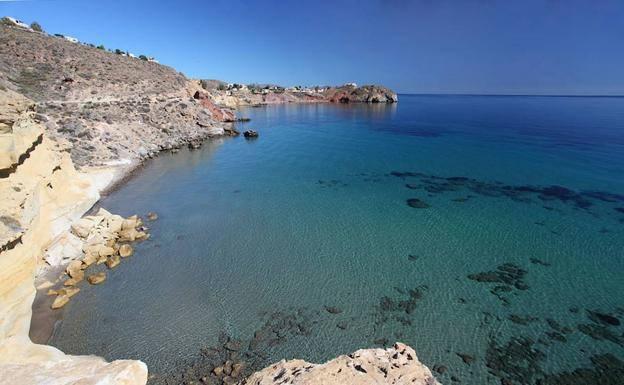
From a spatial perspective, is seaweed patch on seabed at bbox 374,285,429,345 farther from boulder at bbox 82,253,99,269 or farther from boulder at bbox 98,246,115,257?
boulder at bbox 82,253,99,269

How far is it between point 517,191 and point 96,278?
103 ft

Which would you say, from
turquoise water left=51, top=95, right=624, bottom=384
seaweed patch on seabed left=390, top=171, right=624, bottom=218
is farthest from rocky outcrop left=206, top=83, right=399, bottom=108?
seaweed patch on seabed left=390, top=171, right=624, bottom=218

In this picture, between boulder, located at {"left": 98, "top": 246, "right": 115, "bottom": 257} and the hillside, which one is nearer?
boulder, located at {"left": 98, "top": 246, "right": 115, "bottom": 257}

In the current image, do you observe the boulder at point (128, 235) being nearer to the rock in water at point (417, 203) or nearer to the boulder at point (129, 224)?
the boulder at point (129, 224)

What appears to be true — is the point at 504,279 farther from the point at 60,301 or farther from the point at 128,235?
the point at 128,235

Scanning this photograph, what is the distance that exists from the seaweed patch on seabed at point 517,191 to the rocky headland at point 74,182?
22613 mm

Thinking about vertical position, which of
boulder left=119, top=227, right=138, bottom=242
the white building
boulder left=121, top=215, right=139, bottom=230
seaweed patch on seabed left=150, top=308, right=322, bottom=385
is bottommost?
seaweed patch on seabed left=150, top=308, right=322, bottom=385

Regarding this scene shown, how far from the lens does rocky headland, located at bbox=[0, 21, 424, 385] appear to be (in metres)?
6.82

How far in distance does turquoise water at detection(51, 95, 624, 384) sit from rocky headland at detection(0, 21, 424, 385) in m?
2.08

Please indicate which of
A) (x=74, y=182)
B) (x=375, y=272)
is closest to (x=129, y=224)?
(x=74, y=182)

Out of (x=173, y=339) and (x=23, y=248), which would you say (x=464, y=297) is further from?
(x=23, y=248)

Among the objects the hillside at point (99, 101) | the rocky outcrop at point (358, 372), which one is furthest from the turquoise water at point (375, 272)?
the hillside at point (99, 101)

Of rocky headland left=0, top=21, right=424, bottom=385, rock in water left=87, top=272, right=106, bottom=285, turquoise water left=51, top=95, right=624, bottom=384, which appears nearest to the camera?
rocky headland left=0, top=21, right=424, bottom=385

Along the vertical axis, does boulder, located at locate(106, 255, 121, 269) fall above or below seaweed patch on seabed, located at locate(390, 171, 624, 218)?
below
